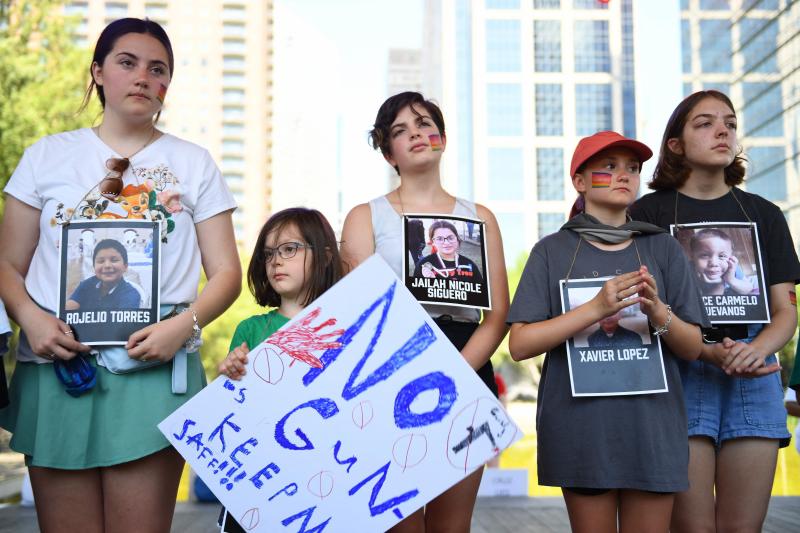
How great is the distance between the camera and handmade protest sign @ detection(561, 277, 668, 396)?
198 cm

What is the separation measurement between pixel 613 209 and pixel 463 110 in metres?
47.5

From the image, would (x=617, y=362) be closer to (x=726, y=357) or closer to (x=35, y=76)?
(x=726, y=357)

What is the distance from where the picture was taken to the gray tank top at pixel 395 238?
2.22m

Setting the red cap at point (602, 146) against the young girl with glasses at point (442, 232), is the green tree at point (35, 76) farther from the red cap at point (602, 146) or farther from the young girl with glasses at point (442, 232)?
the red cap at point (602, 146)

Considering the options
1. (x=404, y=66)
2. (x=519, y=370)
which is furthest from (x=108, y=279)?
(x=404, y=66)

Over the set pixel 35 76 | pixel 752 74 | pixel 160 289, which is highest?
pixel 752 74

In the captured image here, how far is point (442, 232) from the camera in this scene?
222cm

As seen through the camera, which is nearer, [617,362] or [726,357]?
[617,362]

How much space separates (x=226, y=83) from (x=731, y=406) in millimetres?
64161

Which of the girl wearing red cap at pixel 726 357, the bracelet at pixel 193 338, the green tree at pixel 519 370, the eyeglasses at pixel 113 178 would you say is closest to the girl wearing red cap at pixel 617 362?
the girl wearing red cap at pixel 726 357

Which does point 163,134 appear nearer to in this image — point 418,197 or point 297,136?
point 418,197

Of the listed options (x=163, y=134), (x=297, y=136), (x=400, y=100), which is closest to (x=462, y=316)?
(x=400, y=100)

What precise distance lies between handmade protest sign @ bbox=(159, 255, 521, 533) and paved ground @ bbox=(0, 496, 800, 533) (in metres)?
3.96

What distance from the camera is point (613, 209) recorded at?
217cm
